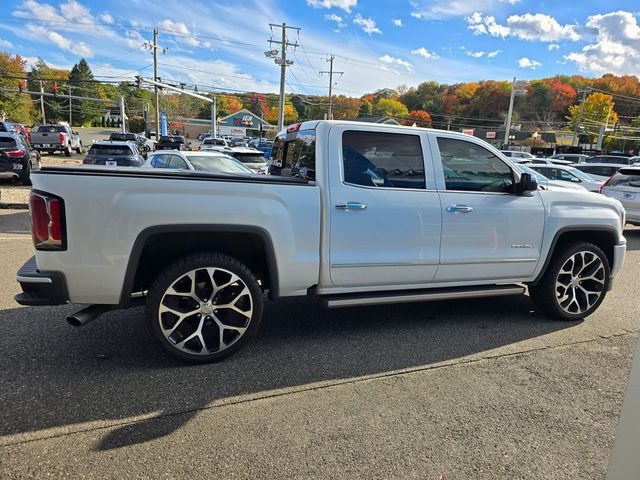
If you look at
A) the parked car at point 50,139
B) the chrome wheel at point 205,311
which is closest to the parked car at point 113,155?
the chrome wheel at point 205,311

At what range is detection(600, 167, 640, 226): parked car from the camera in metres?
10.5

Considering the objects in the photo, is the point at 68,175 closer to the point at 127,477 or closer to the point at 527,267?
the point at 127,477

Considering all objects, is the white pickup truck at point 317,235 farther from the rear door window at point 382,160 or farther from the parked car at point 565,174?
the parked car at point 565,174

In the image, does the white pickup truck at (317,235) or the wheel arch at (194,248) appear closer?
the white pickup truck at (317,235)

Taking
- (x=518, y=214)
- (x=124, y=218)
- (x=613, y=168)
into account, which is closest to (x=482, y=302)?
(x=518, y=214)

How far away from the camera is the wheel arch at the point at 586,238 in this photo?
179 inches

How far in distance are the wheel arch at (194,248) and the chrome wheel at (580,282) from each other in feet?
A: 10.2

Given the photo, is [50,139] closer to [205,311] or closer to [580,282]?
[205,311]

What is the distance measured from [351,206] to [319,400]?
5.08 feet

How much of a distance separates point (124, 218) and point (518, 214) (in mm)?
3532

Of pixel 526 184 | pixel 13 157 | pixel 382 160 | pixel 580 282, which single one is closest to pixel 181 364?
pixel 382 160

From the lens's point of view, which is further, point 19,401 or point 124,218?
point 124,218

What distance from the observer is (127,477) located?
2295 mm

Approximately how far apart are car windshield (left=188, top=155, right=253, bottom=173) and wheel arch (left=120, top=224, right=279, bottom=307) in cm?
672
